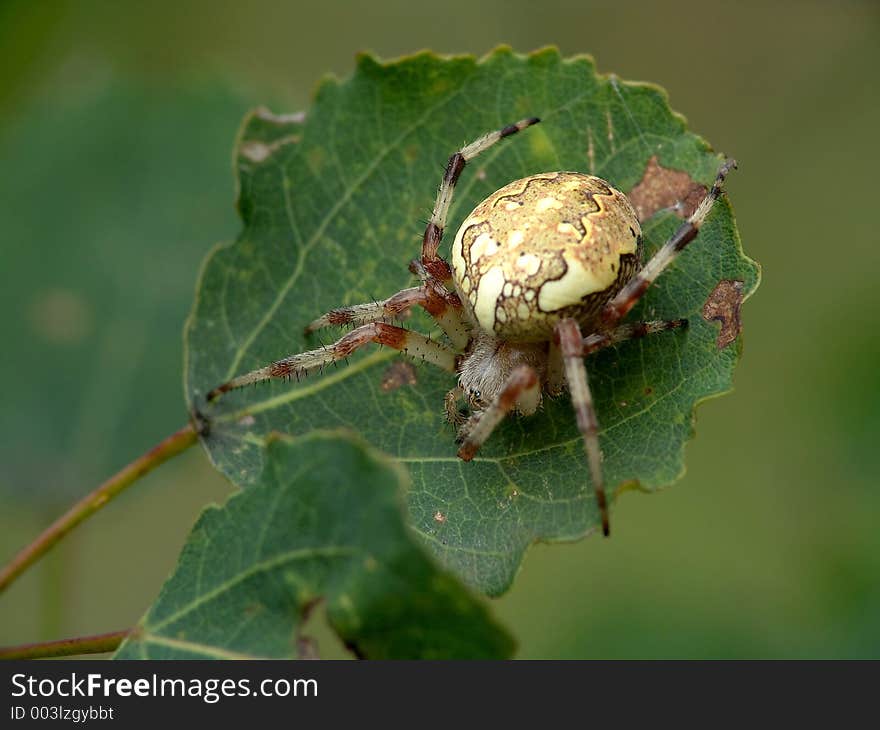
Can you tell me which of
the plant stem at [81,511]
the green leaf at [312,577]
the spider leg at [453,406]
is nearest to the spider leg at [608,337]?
the spider leg at [453,406]

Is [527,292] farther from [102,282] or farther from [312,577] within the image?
[102,282]

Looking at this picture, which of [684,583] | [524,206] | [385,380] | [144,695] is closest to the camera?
[144,695]

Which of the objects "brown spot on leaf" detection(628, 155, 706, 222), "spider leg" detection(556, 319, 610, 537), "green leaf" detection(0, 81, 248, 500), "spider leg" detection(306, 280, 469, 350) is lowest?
"spider leg" detection(556, 319, 610, 537)

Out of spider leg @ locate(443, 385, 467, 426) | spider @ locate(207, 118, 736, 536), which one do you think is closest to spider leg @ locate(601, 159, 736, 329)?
spider @ locate(207, 118, 736, 536)

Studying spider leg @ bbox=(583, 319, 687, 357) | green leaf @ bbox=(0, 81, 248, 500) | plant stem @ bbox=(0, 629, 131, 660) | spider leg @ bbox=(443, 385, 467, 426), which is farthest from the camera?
green leaf @ bbox=(0, 81, 248, 500)

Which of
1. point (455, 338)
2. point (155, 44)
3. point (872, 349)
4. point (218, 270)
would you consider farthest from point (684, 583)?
point (155, 44)

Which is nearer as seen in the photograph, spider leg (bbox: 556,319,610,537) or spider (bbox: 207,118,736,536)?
spider leg (bbox: 556,319,610,537)

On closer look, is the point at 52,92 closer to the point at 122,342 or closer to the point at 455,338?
the point at 122,342

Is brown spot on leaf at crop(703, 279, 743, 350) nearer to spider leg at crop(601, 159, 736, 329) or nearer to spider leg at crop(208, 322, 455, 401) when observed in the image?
spider leg at crop(601, 159, 736, 329)
